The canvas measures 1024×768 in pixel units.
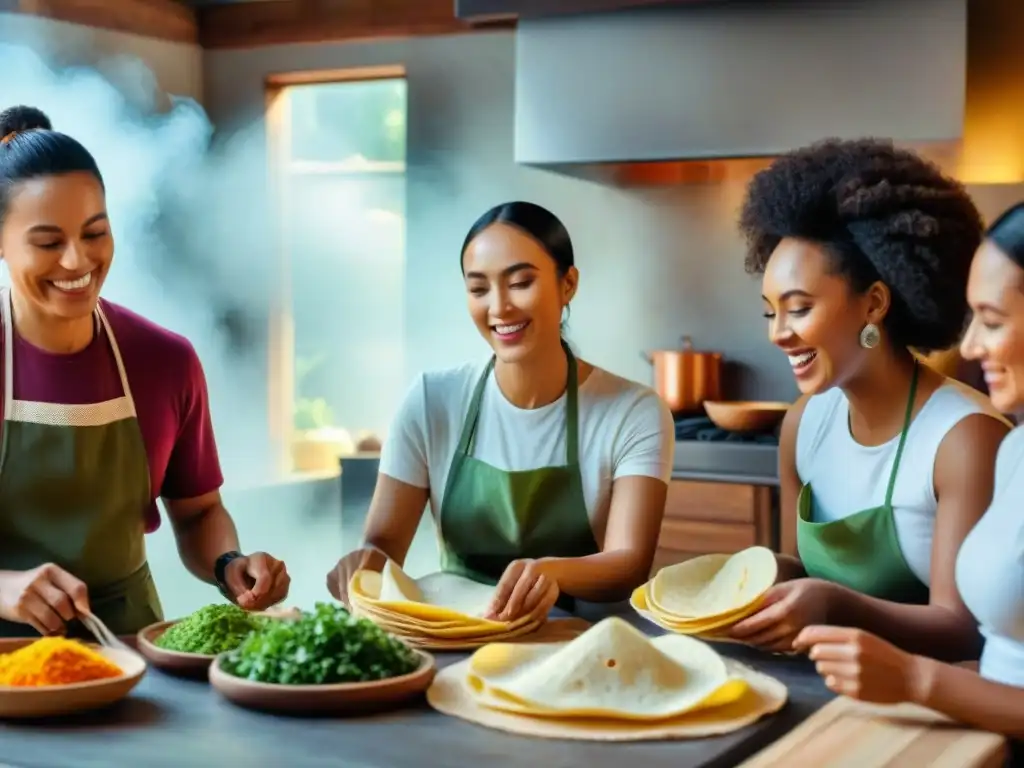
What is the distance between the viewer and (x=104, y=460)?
178 centimetres

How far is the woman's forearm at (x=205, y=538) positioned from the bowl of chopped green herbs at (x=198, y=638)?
37cm

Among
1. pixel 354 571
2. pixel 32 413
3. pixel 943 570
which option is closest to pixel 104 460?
pixel 32 413

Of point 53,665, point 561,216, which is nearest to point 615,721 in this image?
point 53,665

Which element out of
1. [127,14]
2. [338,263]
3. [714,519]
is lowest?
[714,519]

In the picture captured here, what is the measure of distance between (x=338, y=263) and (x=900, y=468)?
326cm

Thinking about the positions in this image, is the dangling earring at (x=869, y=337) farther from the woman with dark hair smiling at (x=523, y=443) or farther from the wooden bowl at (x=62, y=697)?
the wooden bowl at (x=62, y=697)

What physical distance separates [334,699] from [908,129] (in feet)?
7.78

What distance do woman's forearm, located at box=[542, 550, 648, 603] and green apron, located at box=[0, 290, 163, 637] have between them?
2.06 ft

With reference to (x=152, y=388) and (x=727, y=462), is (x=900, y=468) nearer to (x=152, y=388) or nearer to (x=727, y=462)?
(x=152, y=388)

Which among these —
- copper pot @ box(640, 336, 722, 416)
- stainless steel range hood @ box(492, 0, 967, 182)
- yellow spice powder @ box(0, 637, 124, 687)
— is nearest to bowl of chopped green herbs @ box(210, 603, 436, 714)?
yellow spice powder @ box(0, 637, 124, 687)

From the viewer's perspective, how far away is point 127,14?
428cm

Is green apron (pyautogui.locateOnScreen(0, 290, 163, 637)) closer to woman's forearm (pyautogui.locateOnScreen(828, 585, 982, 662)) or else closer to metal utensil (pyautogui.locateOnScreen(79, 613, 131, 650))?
metal utensil (pyautogui.locateOnScreen(79, 613, 131, 650))

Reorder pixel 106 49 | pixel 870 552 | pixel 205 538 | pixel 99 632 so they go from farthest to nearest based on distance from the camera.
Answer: pixel 106 49 → pixel 205 538 → pixel 870 552 → pixel 99 632

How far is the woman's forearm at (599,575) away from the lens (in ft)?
5.69
